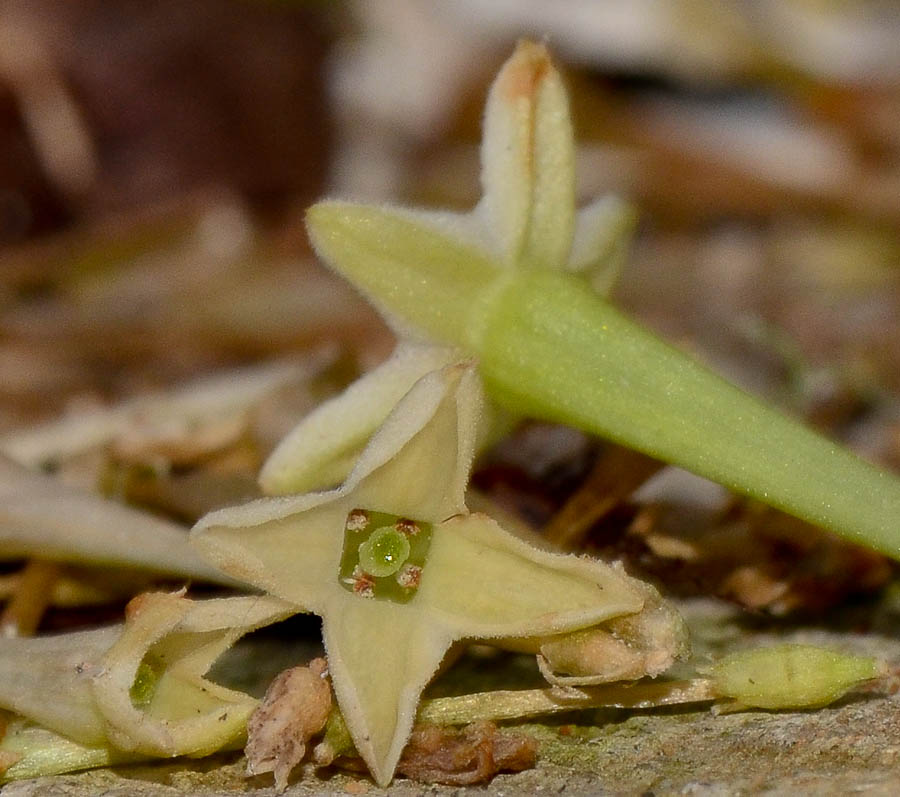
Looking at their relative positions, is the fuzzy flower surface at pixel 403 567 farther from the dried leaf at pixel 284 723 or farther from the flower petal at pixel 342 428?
the flower petal at pixel 342 428

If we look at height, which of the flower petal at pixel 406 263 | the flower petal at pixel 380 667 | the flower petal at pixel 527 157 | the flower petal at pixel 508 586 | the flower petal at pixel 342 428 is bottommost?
the flower petal at pixel 380 667

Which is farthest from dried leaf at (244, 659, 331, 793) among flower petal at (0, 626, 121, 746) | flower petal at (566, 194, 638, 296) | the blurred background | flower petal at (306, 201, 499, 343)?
the blurred background

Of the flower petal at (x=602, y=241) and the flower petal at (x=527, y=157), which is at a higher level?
the flower petal at (x=527, y=157)

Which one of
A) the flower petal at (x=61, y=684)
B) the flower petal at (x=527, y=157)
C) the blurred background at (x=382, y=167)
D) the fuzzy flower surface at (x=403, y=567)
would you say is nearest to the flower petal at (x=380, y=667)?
the fuzzy flower surface at (x=403, y=567)

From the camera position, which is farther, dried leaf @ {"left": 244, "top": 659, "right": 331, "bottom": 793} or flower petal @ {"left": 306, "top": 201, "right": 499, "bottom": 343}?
flower petal @ {"left": 306, "top": 201, "right": 499, "bottom": 343}

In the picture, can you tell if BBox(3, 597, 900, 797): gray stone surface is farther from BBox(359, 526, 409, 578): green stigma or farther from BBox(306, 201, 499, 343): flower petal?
BBox(306, 201, 499, 343): flower petal

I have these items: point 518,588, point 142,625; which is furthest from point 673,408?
point 142,625

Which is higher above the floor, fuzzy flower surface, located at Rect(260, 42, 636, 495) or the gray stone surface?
fuzzy flower surface, located at Rect(260, 42, 636, 495)
